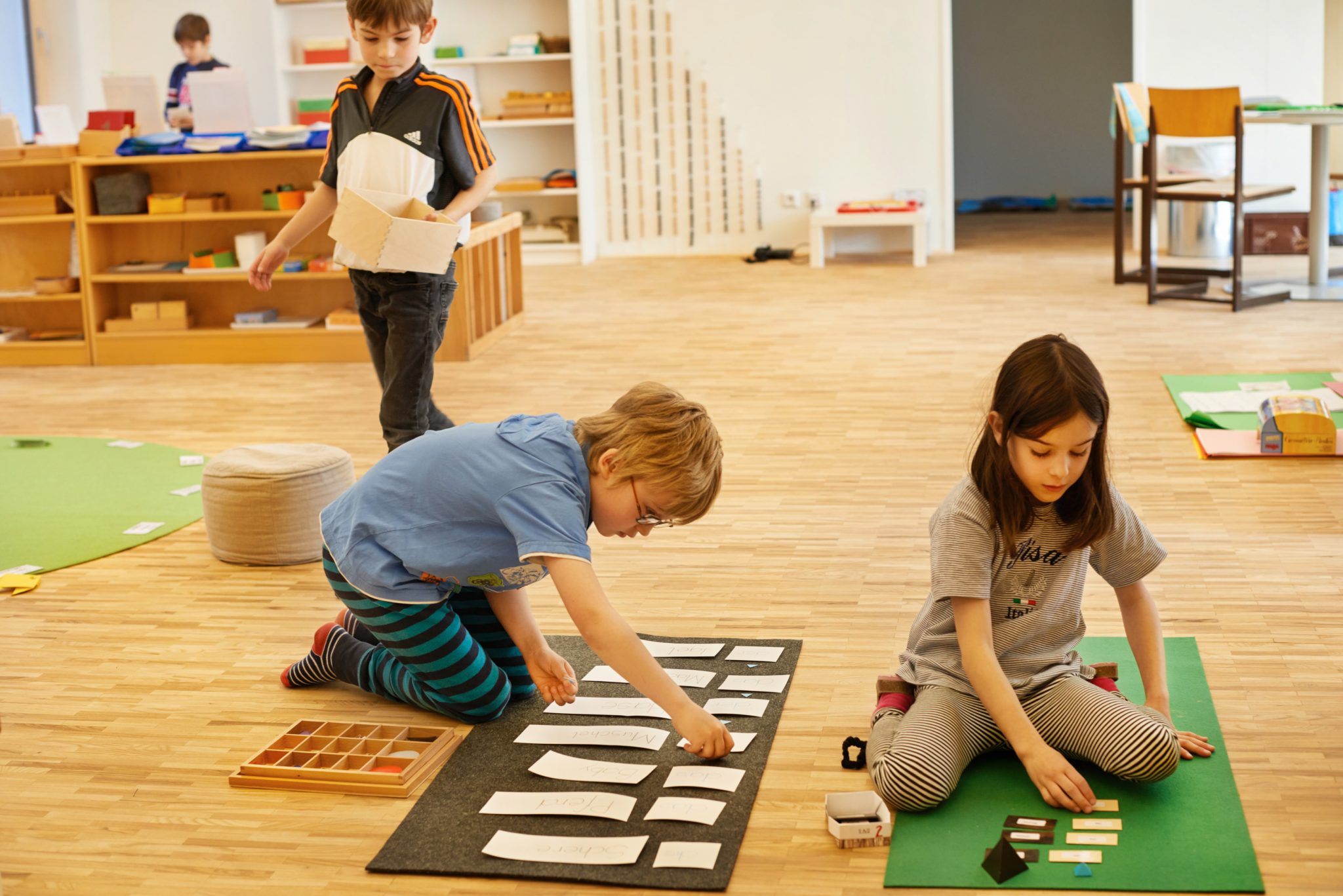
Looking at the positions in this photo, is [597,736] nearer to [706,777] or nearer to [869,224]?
[706,777]

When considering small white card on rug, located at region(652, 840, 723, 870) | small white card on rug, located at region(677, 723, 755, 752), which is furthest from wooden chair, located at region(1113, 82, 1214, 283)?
small white card on rug, located at region(652, 840, 723, 870)

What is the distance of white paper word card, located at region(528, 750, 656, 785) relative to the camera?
209 centimetres

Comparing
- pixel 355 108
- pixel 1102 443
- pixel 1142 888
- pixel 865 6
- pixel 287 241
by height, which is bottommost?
pixel 1142 888

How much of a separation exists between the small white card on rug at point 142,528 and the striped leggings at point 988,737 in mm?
2139

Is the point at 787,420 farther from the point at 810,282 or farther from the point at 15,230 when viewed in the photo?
the point at 15,230

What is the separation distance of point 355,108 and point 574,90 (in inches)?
205

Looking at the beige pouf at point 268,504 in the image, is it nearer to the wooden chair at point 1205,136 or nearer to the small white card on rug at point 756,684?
the small white card on rug at point 756,684

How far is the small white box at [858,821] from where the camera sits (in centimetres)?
189

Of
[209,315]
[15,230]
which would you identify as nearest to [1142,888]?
[209,315]

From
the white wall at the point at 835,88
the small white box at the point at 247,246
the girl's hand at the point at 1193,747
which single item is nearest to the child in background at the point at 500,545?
the girl's hand at the point at 1193,747

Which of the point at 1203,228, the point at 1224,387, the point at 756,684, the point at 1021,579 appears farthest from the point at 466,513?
the point at 1203,228

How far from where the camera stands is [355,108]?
3.39m

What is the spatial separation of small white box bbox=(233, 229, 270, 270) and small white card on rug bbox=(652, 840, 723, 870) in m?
4.54

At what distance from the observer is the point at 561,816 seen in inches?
78.8
